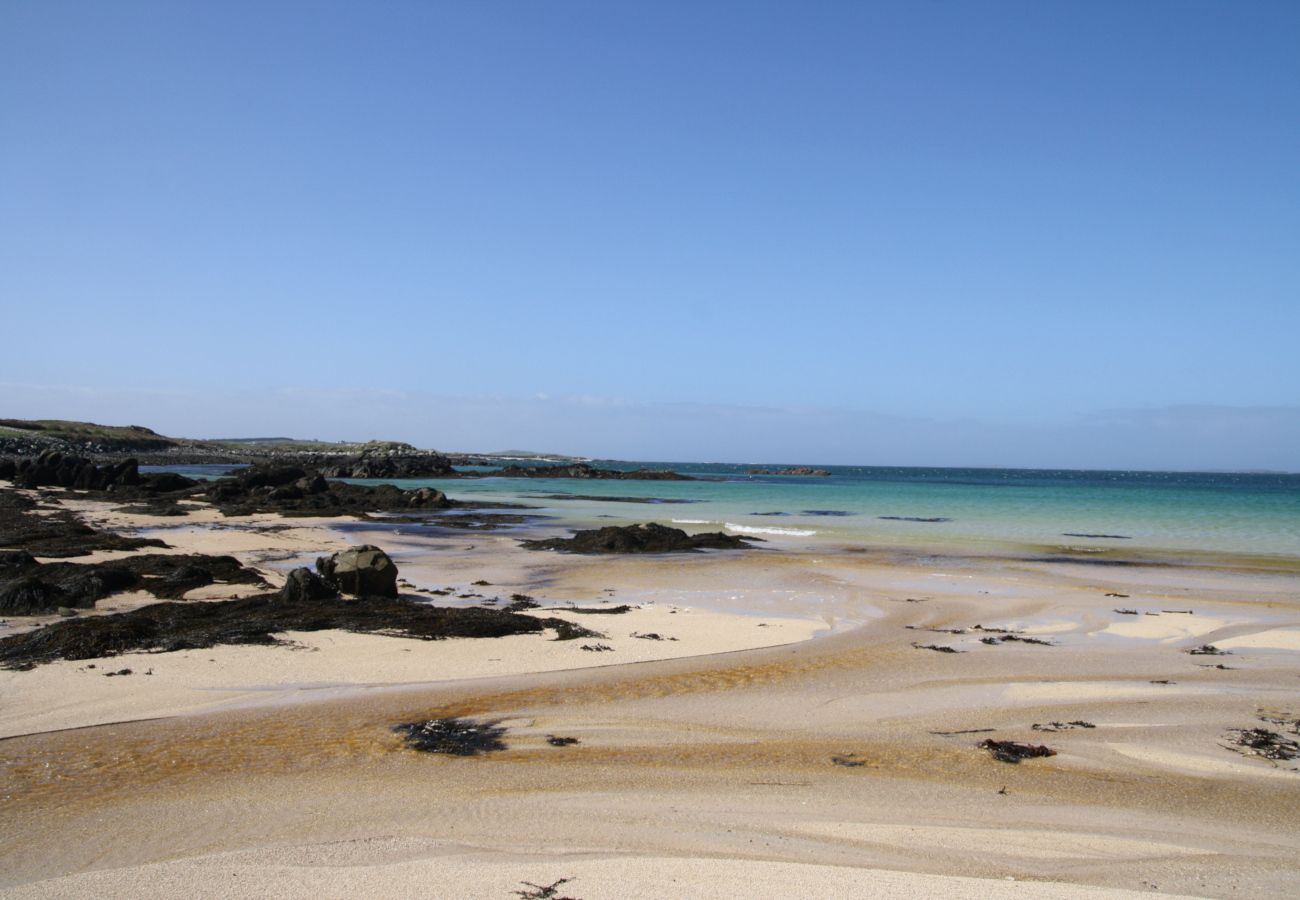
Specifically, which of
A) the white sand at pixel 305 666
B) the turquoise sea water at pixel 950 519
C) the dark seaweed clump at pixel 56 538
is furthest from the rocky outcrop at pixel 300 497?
the white sand at pixel 305 666

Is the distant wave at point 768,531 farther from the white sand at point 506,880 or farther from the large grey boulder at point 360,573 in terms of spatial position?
the white sand at point 506,880

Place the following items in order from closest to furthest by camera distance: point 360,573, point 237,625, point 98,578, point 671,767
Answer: point 671,767 → point 237,625 → point 98,578 → point 360,573

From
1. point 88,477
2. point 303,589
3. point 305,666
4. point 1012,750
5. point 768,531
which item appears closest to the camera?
point 1012,750

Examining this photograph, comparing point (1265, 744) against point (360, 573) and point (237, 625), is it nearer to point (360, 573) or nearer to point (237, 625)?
point (237, 625)

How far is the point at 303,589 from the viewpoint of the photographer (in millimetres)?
13055

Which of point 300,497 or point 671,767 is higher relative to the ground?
point 671,767

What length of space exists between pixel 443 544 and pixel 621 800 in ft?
68.1

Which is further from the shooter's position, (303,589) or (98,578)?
(98,578)

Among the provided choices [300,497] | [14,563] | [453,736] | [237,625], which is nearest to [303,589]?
[237,625]

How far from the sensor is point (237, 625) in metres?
11.3

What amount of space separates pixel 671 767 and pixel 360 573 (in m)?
9.09

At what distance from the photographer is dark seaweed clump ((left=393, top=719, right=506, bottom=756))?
7057 millimetres

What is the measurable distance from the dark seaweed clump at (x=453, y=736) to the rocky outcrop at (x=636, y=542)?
1638cm

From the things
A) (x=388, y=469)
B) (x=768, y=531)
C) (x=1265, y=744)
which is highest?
(x=1265, y=744)
